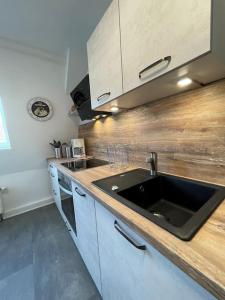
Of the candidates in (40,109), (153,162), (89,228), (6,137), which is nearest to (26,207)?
(6,137)

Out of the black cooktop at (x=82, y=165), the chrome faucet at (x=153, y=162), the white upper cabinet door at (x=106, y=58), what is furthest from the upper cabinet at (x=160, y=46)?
the black cooktop at (x=82, y=165)

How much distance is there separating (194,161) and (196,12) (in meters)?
0.73

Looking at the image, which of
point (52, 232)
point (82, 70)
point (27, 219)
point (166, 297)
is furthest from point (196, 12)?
point (27, 219)

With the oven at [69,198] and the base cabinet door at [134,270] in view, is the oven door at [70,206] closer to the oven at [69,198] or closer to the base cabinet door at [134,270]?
the oven at [69,198]

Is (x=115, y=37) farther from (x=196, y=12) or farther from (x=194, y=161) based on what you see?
(x=194, y=161)

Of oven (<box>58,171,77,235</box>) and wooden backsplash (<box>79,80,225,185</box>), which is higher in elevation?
wooden backsplash (<box>79,80,225,185</box>)

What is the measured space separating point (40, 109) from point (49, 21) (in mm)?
1177

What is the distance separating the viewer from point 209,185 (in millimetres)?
813

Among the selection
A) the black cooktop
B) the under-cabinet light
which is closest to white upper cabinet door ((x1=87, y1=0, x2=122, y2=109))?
the under-cabinet light

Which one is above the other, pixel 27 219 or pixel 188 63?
pixel 188 63

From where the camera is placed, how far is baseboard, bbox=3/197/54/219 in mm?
2201

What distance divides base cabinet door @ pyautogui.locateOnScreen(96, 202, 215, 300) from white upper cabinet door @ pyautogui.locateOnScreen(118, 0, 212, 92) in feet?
2.36

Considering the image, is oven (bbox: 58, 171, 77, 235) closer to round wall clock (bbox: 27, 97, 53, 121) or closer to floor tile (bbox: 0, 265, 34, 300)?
floor tile (bbox: 0, 265, 34, 300)

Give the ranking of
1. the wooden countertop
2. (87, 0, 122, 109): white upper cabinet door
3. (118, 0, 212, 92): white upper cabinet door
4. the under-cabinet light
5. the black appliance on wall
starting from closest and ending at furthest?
the wooden countertop → (118, 0, 212, 92): white upper cabinet door → the under-cabinet light → (87, 0, 122, 109): white upper cabinet door → the black appliance on wall
